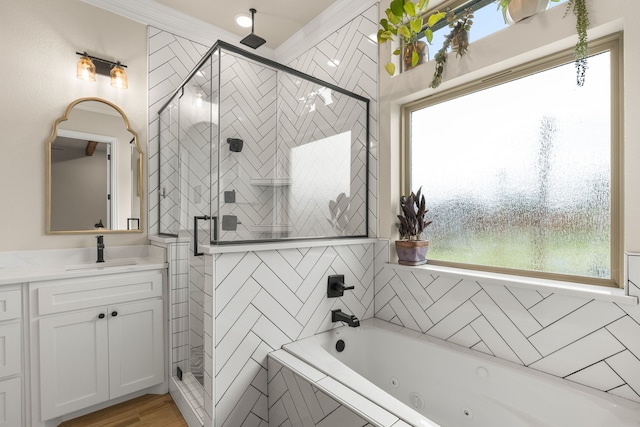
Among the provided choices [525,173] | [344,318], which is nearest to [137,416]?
[344,318]

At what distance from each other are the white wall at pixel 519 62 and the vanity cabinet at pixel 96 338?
1.68 metres

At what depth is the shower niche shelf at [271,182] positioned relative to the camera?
1.72m

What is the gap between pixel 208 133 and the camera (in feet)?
5.47

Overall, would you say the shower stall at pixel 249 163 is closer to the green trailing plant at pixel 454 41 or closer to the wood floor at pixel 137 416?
the wood floor at pixel 137 416

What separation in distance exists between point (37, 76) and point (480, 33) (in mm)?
2763

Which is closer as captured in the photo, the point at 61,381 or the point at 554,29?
the point at 554,29

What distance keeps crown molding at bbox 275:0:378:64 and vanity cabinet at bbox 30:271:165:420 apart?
90.0 inches

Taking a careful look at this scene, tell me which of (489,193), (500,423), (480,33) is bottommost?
(500,423)

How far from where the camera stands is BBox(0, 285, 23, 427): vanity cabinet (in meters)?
1.62

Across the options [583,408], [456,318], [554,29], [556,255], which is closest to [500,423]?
[583,408]

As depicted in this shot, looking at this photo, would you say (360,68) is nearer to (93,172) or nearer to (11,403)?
(93,172)

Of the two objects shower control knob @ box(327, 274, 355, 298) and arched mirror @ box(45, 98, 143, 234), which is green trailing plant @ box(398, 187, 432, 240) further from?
arched mirror @ box(45, 98, 143, 234)

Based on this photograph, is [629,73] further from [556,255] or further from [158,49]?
[158,49]

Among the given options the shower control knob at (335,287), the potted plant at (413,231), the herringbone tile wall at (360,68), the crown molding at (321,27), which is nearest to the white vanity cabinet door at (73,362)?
the shower control knob at (335,287)
